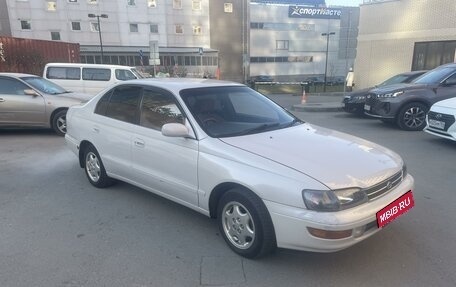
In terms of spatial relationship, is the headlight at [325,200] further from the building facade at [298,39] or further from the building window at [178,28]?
the building facade at [298,39]

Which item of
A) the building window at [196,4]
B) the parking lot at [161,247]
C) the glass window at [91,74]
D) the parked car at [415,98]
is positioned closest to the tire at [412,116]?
the parked car at [415,98]

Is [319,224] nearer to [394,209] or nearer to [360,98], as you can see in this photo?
[394,209]

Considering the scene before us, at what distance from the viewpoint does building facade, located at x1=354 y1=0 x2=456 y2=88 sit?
17.3 metres

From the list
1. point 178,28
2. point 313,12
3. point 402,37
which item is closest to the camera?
point 402,37

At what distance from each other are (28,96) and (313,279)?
8.07 m

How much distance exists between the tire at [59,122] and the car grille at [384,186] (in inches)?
301

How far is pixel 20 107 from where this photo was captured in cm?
823

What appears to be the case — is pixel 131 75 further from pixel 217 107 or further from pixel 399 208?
pixel 399 208

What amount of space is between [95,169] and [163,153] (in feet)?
5.55

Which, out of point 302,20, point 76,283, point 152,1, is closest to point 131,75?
point 76,283

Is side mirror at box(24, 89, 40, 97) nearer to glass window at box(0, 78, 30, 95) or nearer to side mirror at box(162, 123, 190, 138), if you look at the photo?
glass window at box(0, 78, 30, 95)

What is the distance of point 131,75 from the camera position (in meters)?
15.3

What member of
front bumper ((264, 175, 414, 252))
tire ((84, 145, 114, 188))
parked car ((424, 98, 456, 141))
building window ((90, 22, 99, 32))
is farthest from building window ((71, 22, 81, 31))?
front bumper ((264, 175, 414, 252))

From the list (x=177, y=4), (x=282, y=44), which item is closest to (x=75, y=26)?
(x=177, y=4)
